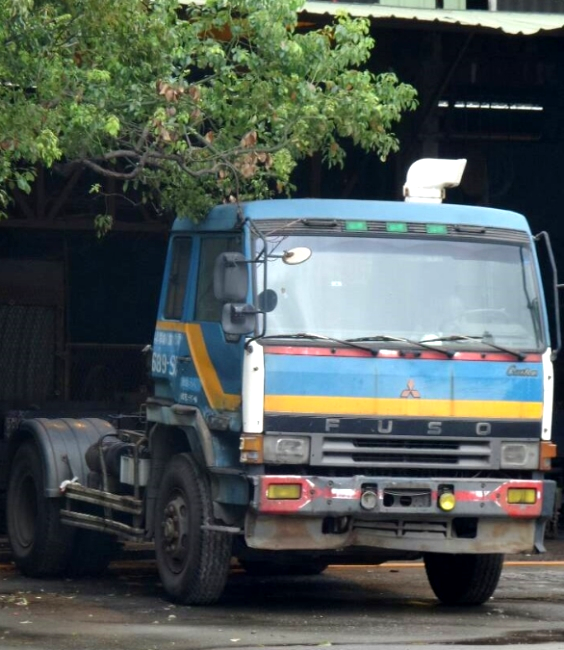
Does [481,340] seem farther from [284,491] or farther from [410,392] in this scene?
[284,491]

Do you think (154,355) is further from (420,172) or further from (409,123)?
(409,123)

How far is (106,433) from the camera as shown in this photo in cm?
1252

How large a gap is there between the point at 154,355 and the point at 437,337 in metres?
2.38

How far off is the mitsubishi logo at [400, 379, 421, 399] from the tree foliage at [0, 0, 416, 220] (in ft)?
7.70

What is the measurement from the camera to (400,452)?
9.91 meters

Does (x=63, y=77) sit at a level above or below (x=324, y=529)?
above

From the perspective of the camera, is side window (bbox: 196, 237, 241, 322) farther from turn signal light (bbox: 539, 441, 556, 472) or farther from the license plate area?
turn signal light (bbox: 539, 441, 556, 472)

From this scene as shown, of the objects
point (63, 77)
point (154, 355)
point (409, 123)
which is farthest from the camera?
point (409, 123)

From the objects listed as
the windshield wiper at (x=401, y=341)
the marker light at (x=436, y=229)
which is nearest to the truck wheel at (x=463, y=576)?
the windshield wiper at (x=401, y=341)

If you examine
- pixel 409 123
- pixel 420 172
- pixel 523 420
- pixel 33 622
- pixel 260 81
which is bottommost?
pixel 33 622

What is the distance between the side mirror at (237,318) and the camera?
9664 millimetres

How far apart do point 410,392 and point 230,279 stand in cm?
A: 139

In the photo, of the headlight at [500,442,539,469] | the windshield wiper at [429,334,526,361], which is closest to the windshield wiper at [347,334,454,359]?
the windshield wiper at [429,334,526,361]

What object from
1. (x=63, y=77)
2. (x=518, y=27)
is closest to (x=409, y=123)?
(x=518, y=27)
